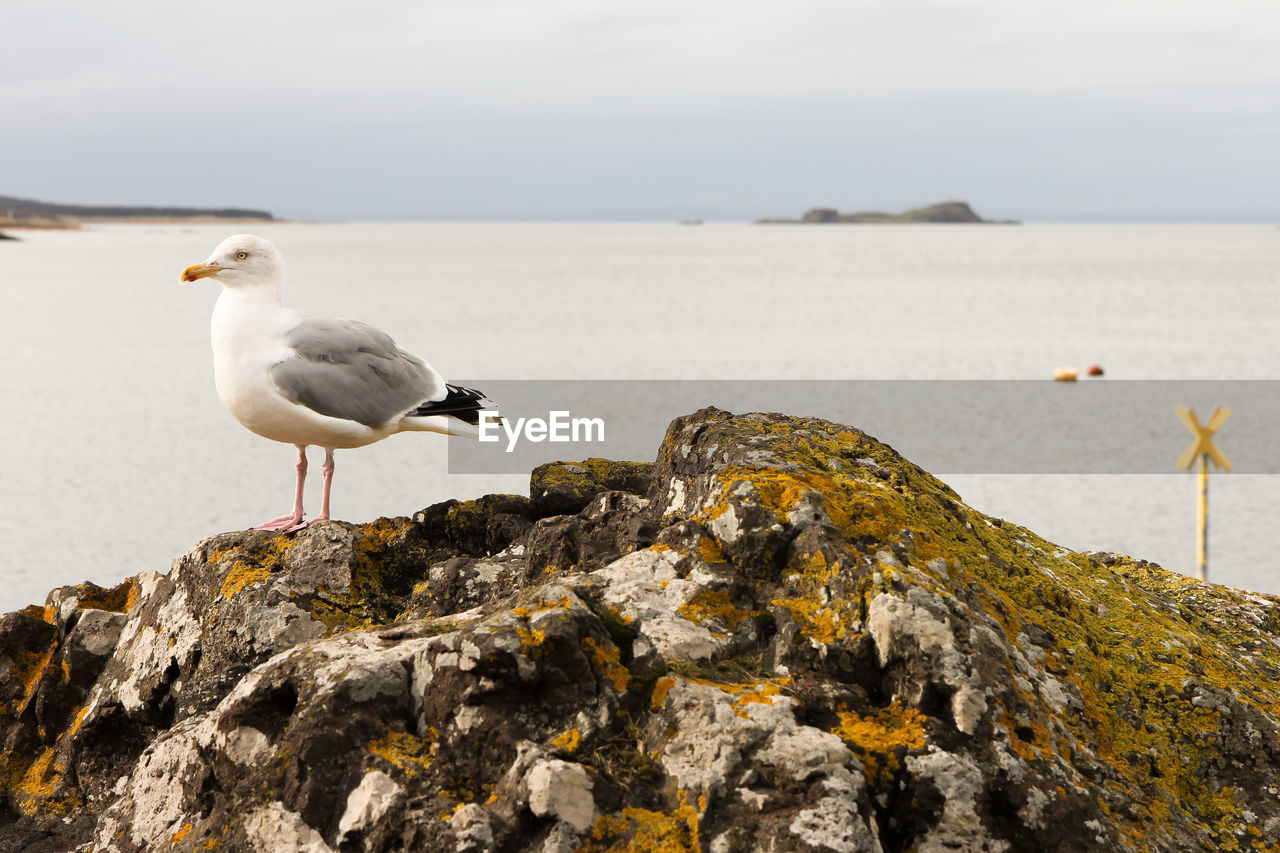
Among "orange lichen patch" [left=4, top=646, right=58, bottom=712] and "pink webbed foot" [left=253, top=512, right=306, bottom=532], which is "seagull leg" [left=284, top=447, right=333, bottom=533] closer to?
"pink webbed foot" [left=253, top=512, right=306, bottom=532]

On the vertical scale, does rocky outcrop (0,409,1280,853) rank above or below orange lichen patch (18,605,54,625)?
above

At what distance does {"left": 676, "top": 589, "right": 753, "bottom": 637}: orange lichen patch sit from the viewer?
4.07 metres

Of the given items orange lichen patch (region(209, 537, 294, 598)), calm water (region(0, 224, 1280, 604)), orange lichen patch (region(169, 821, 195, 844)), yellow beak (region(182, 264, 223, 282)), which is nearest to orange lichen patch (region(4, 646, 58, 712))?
orange lichen patch (region(209, 537, 294, 598))

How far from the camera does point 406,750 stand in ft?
12.1

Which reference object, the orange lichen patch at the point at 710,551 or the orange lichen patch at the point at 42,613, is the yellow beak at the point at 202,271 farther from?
the orange lichen patch at the point at 710,551

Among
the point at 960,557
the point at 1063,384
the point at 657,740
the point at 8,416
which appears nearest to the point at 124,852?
the point at 657,740

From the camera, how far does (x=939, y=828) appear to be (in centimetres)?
353

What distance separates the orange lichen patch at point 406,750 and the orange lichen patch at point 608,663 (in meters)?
0.56

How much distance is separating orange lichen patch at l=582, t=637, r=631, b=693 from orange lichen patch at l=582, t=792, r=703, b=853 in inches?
17.6

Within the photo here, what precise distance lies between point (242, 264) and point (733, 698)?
519 centimetres

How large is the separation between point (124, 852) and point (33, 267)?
178 meters

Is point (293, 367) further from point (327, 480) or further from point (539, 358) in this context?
point (539, 358)

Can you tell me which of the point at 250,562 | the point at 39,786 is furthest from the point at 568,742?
the point at 39,786

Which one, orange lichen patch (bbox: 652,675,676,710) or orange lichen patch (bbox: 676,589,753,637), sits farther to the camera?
orange lichen patch (bbox: 676,589,753,637)
